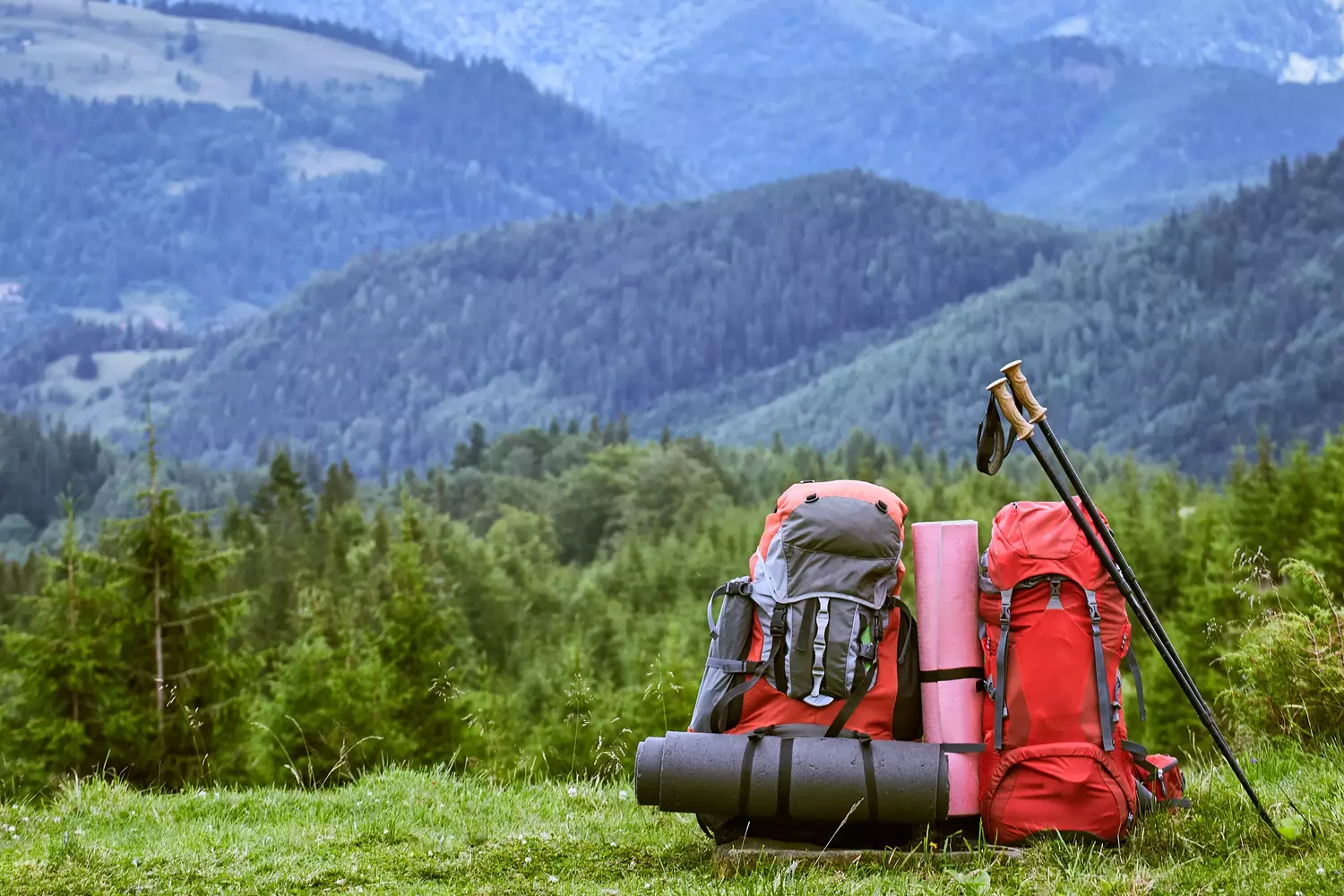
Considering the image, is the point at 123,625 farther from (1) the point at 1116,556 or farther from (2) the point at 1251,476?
(2) the point at 1251,476

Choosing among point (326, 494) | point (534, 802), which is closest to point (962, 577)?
point (534, 802)

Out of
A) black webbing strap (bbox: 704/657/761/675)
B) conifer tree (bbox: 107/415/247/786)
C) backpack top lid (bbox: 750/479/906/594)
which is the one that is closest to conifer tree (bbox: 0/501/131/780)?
conifer tree (bbox: 107/415/247/786)

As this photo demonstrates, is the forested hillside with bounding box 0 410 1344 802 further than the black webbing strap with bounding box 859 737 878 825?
Yes

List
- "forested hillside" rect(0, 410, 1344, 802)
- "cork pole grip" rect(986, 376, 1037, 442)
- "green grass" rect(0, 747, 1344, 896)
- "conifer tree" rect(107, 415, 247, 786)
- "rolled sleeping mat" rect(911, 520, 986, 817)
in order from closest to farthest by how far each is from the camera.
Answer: "green grass" rect(0, 747, 1344, 896)
"cork pole grip" rect(986, 376, 1037, 442)
"rolled sleeping mat" rect(911, 520, 986, 817)
"forested hillside" rect(0, 410, 1344, 802)
"conifer tree" rect(107, 415, 247, 786)

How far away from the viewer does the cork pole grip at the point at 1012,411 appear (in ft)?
17.1

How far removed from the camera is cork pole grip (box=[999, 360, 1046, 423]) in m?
5.26

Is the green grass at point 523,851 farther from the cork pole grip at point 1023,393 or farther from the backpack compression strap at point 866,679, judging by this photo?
the cork pole grip at point 1023,393

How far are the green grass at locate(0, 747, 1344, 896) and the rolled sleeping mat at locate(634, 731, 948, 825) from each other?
24 cm

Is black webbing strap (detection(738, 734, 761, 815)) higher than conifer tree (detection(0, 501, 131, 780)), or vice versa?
black webbing strap (detection(738, 734, 761, 815))

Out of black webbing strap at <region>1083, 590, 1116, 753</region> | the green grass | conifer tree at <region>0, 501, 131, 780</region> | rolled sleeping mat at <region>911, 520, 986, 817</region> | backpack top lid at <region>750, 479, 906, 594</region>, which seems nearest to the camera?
the green grass

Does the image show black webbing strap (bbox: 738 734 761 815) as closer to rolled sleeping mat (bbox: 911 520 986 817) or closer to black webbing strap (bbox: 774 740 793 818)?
black webbing strap (bbox: 774 740 793 818)

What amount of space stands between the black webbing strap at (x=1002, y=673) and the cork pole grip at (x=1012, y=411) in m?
0.88

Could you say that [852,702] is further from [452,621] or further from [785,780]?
[452,621]

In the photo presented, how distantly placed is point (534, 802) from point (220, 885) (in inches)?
76.2
